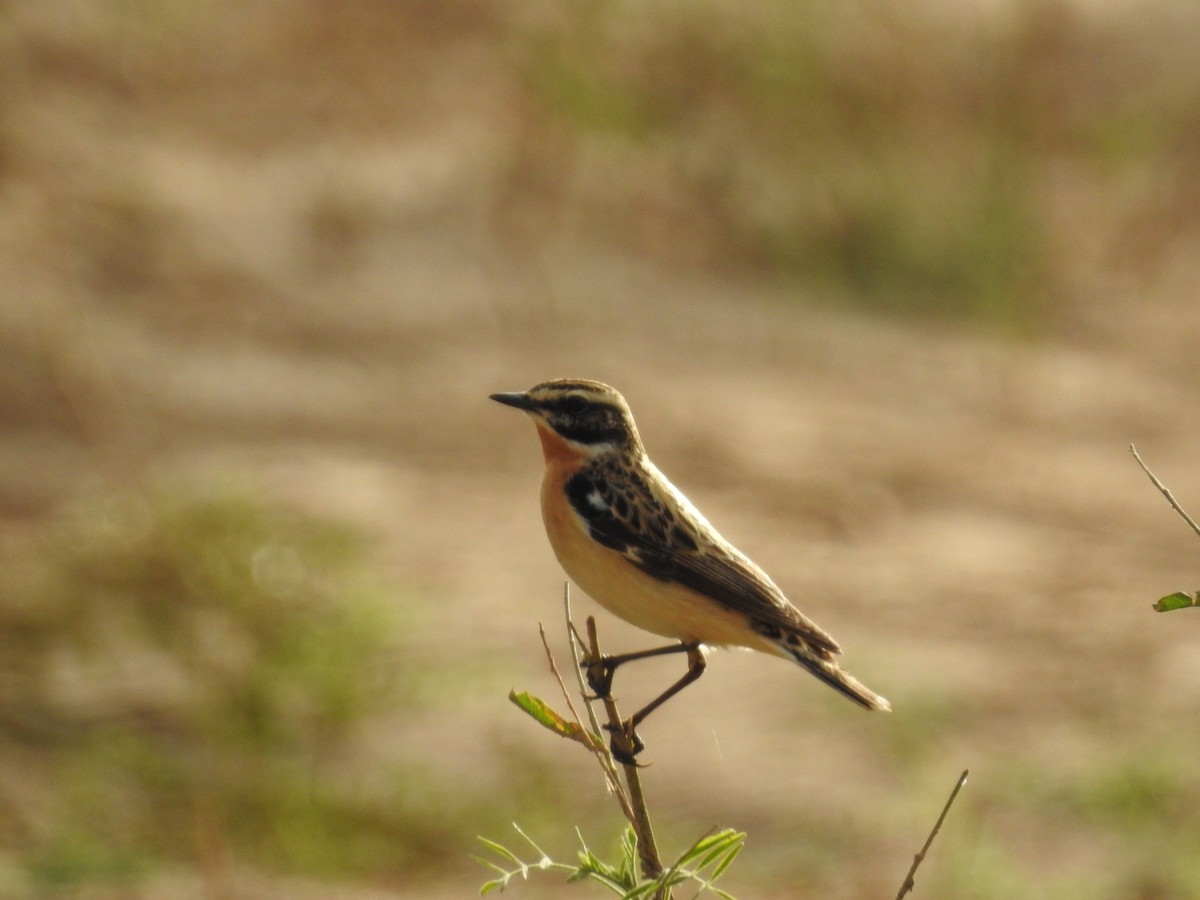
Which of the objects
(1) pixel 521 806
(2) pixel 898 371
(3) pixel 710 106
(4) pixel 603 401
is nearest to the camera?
(4) pixel 603 401

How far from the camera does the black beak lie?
454 centimetres

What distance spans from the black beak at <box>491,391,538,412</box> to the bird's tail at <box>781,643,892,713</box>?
1.01 metres

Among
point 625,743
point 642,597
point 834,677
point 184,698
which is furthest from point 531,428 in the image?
point 625,743

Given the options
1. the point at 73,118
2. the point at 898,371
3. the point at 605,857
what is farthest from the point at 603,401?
the point at 73,118

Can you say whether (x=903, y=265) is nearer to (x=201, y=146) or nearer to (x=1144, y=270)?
(x=1144, y=270)

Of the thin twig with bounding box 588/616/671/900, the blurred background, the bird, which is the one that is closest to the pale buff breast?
the bird

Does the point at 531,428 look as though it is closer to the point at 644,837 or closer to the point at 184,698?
the point at 184,698

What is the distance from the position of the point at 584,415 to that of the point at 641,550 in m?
0.50

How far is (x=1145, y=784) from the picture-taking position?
32.3 feet

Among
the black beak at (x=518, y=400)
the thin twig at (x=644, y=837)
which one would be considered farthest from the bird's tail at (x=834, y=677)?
the thin twig at (x=644, y=837)

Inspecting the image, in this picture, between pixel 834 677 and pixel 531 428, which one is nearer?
pixel 834 677

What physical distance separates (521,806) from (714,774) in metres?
1.42

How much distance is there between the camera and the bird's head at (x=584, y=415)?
4783 millimetres

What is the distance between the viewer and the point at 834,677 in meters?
4.31
